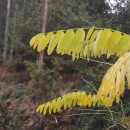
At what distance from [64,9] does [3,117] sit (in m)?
7.23

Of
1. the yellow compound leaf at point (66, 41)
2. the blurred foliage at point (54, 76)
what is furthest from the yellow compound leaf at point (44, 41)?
the blurred foliage at point (54, 76)

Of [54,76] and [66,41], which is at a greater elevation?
[66,41]

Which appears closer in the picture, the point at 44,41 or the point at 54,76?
the point at 44,41

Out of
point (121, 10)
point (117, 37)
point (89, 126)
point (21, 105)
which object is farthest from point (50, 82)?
point (117, 37)

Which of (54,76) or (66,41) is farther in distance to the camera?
(54,76)

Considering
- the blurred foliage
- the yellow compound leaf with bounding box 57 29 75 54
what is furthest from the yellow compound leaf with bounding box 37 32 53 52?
the blurred foliage

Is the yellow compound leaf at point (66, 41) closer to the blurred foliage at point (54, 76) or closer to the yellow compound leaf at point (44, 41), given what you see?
the yellow compound leaf at point (44, 41)

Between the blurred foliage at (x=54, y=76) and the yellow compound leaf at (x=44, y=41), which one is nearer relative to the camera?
the yellow compound leaf at (x=44, y=41)

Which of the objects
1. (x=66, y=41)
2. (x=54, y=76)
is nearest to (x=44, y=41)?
(x=66, y=41)

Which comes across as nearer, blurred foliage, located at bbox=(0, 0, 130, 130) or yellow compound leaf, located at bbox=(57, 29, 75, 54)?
yellow compound leaf, located at bbox=(57, 29, 75, 54)

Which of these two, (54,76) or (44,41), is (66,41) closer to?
(44,41)

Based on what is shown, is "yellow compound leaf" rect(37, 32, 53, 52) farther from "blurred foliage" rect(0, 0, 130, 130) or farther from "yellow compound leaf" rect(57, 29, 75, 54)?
"blurred foliage" rect(0, 0, 130, 130)

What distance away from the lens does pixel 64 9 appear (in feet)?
55.2

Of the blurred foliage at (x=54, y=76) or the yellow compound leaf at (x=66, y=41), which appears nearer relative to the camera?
the yellow compound leaf at (x=66, y=41)
